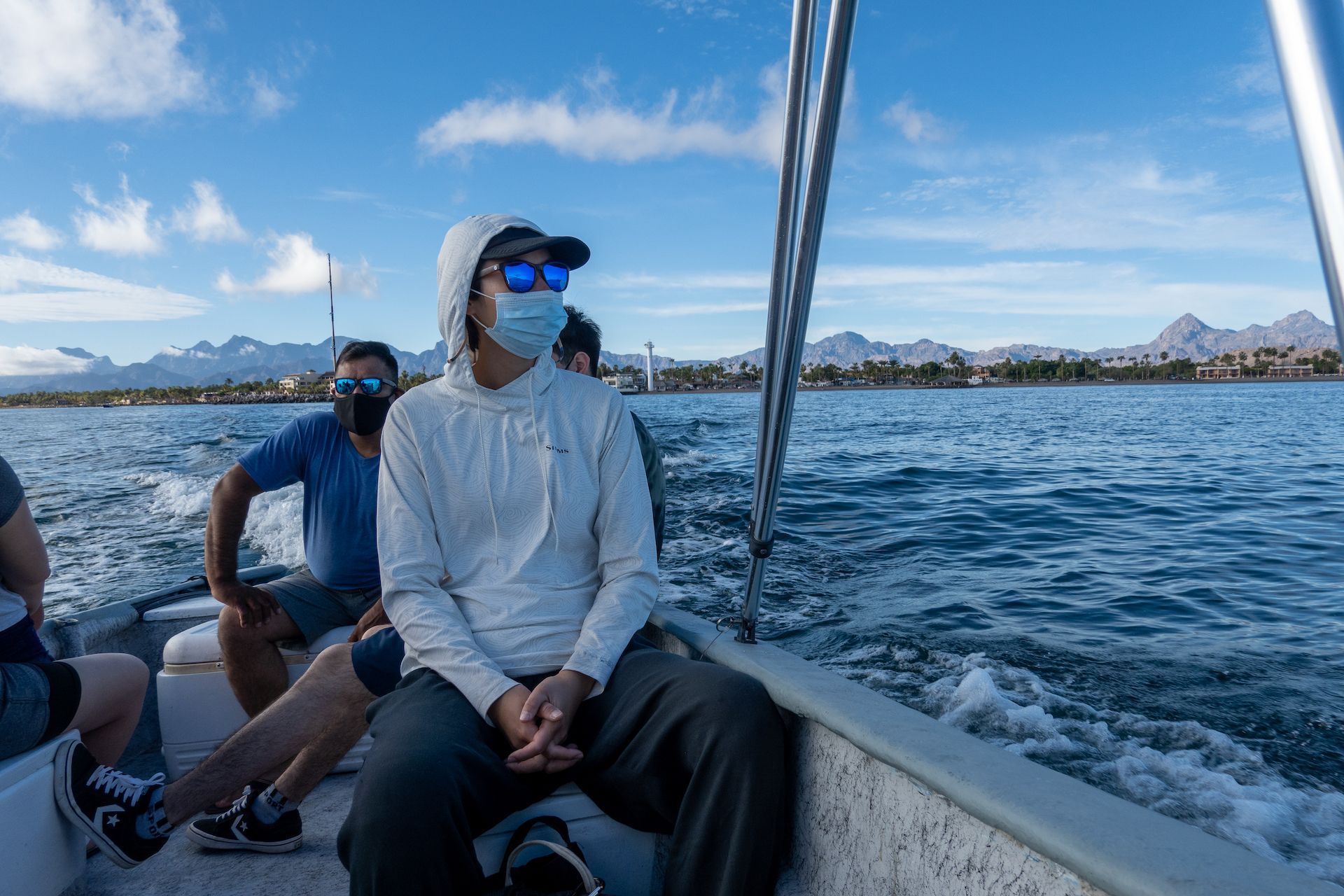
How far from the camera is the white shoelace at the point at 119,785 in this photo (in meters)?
1.88

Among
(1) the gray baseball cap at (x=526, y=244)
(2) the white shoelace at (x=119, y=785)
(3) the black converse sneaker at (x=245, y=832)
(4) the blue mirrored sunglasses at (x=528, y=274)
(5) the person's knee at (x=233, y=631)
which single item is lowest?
(3) the black converse sneaker at (x=245, y=832)

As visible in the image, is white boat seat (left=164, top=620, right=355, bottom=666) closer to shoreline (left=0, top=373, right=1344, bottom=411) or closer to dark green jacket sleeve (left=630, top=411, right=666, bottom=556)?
dark green jacket sleeve (left=630, top=411, right=666, bottom=556)

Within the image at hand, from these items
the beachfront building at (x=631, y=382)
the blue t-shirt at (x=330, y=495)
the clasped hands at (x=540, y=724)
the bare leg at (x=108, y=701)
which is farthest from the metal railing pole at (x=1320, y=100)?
the beachfront building at (x=631, y=382)

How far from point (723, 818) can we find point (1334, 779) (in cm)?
361

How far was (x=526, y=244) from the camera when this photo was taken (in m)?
2.05

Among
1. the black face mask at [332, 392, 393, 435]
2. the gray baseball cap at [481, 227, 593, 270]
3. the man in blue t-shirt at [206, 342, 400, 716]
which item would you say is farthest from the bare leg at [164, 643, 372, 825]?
the gray baseball cap at [481, 227, 593, 270]

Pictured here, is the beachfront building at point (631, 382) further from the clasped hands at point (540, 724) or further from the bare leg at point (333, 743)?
the clasped hands at point (540, 724)

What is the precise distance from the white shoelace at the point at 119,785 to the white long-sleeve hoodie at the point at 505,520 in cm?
72


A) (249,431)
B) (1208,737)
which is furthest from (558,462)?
(249,431)

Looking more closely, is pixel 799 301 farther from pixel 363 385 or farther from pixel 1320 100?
pixel 363 385

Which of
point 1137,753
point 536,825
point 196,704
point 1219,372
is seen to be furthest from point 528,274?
point 1219,372

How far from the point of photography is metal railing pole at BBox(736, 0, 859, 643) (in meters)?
1.83

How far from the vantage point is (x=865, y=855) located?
1.60m

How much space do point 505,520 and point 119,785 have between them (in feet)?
3.68
